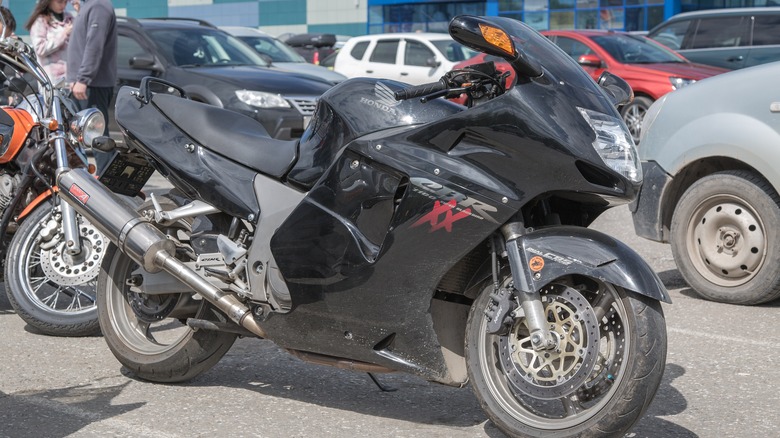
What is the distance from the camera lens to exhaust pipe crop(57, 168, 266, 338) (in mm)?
4523

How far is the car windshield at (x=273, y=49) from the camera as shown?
1598 cm

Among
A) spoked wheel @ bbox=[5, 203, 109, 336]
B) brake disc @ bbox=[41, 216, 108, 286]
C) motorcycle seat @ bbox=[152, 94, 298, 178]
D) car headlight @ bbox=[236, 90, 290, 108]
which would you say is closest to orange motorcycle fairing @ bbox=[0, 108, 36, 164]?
spoked wheel @ bbox=[5, 203, 109, 336]

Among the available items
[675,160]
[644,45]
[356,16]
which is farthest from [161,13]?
[675,160]

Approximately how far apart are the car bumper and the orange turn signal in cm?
341

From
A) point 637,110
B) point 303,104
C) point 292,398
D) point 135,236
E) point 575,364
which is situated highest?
point 135,236

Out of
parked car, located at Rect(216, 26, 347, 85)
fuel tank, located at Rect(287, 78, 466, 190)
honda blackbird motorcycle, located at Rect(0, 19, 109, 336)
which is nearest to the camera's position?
fuel tank, located at Rect(287, 78, 466, 190)

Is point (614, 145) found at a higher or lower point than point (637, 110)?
higher

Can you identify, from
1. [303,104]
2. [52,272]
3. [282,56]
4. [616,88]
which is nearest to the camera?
[616,88]

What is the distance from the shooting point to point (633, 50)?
57.7 feet

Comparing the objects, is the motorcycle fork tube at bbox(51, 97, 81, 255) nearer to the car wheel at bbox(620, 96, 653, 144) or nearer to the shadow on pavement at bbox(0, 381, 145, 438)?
the shadow on pavement at bbox(0, 381, 145, 438)

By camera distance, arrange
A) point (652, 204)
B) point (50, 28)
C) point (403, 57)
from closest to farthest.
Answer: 1. point (652, 204)
2. point (50, 28)
3. point (403, 57)

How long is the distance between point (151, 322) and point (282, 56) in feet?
37.3

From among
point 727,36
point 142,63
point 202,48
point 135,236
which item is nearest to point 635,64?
point 727,36

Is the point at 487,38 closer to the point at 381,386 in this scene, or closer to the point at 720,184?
the point at 381,386
